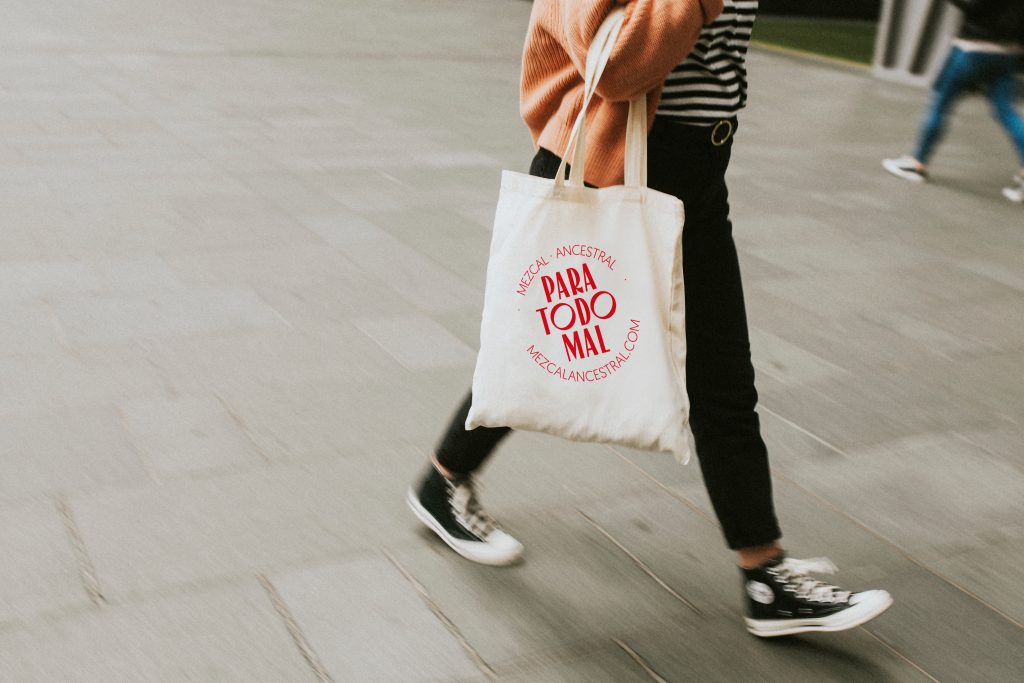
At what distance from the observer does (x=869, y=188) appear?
7.33m

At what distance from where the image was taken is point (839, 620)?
2.52 m

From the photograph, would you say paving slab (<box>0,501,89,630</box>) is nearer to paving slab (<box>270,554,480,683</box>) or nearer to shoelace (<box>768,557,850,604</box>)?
paving slab (<box>270,554,480,683</box>)

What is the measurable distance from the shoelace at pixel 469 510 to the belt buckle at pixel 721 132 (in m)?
1.06

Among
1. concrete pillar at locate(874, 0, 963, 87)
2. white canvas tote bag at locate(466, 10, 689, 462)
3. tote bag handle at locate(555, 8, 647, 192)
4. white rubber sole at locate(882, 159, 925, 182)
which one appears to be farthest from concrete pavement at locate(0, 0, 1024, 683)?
concrete pillar at locate(874, 0, 963, 87)

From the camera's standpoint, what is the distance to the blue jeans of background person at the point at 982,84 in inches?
287

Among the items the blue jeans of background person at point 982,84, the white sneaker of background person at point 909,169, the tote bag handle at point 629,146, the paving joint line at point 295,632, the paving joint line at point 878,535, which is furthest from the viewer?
the white sneaker of background person at point 909,169

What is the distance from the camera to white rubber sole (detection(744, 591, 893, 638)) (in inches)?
98.7

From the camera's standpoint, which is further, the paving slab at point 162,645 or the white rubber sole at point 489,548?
the white rubber sole at point 489,548

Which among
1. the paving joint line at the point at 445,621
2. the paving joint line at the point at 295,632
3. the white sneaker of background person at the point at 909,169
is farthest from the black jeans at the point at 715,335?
the white sneaker of background person at the point at 909,169

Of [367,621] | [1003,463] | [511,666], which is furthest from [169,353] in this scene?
[1003,463]

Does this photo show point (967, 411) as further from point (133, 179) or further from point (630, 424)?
point (133, 179)

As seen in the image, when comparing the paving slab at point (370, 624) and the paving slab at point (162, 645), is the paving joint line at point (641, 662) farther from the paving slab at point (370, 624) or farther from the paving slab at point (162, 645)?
the paving slab at point (162, 645)

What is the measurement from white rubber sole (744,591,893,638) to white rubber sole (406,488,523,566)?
2.05 ft

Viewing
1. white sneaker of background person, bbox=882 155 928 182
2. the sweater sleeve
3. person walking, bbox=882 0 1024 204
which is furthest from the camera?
white sneaker of background person, bbox=882 155 928 182
